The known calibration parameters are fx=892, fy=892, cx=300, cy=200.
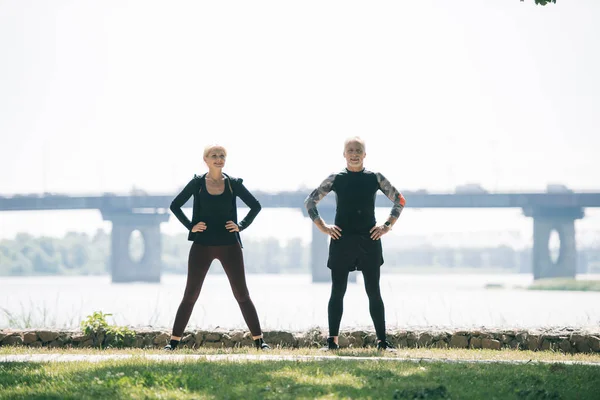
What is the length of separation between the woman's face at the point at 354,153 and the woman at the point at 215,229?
3.62 ft

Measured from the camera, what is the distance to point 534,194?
6781cm

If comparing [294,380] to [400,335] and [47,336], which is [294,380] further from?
[47,336]

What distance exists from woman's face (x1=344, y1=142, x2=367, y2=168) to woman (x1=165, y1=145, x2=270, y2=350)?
110cm

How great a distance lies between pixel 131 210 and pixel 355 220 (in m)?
66.8

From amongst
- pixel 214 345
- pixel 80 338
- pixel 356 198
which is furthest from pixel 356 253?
pixel 80 338

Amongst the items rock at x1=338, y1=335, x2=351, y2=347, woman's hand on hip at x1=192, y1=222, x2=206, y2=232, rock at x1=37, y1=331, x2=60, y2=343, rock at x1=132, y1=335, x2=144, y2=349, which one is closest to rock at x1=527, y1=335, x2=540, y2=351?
rock at x1=338, y1=335, x2=351, y2=347

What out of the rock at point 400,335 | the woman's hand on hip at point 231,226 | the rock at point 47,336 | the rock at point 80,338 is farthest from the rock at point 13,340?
the rock at point 400,335

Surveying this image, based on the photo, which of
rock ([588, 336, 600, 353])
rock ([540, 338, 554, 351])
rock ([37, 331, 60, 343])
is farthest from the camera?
rock ([37, 331, 60, 343])

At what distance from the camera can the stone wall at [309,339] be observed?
991 centimetres

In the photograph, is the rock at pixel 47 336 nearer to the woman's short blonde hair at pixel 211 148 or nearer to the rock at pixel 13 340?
the rock at pixel 13 340

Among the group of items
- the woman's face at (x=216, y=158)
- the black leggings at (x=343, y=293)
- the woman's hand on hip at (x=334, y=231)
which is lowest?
the black leggings at (x=343, y=293)

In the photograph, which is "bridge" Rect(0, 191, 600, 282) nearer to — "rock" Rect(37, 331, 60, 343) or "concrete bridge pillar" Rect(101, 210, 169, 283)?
"concrete bridge pillar" Rect(101, 210, 169, 283)

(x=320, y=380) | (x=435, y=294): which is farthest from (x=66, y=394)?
(x=435, y=294)

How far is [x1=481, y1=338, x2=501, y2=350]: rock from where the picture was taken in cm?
992
